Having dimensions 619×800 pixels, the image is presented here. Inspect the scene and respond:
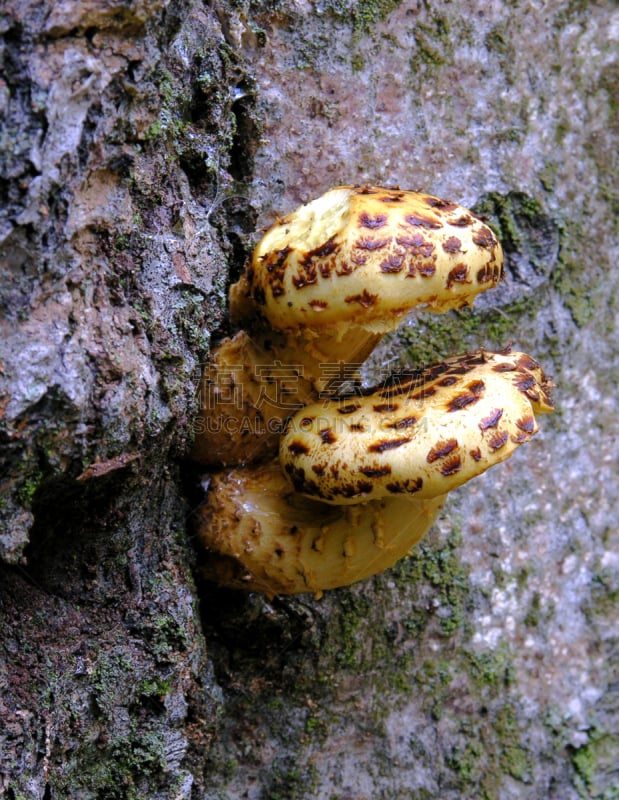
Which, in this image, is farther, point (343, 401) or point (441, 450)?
point (343, 401)

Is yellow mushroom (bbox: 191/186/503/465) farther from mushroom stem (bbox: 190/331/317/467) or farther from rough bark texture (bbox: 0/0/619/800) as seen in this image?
rough bark texture (bbox: 0/0/619/800)

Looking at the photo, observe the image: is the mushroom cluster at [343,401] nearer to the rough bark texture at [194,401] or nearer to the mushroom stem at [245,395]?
the mushroom stem at [245,395]

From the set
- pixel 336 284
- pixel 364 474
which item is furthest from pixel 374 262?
pixel 364 474

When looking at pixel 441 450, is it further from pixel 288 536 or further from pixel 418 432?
pixel 288 536

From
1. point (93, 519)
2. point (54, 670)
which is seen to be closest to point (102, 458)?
point (93, 519)

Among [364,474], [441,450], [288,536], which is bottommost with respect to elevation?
[288,536]

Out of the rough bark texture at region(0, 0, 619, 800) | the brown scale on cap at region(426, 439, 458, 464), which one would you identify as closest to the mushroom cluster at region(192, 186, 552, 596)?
the brown scale on cap at region(426, 439, 458, 464)
